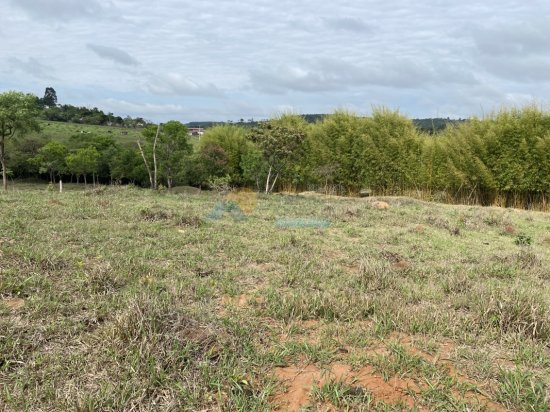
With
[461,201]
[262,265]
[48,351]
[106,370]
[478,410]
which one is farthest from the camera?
[461,201]

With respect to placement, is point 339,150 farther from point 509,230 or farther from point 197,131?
point 509,230

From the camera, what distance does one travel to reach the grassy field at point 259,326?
6.29 ft

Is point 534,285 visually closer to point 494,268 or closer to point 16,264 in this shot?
point 494,268

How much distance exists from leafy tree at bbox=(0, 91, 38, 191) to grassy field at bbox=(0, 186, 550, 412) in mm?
7754

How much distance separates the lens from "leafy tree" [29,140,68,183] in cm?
2188

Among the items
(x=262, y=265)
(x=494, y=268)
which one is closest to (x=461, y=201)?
(x=494, y=268)

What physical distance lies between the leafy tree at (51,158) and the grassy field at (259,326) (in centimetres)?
1938

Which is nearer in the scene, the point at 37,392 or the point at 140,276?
→ the point at 37,392

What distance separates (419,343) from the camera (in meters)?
2.33

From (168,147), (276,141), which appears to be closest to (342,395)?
(276,141)

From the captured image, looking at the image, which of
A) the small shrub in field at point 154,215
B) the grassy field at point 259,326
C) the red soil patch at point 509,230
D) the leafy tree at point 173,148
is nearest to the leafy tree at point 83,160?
the leafy tree at point 173,148

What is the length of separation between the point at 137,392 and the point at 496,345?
1.77 meters

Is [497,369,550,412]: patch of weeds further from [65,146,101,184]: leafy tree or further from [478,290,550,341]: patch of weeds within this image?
[65,146,101,184]: leafy tree

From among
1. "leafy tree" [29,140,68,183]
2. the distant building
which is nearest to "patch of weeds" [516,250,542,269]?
the distant building
